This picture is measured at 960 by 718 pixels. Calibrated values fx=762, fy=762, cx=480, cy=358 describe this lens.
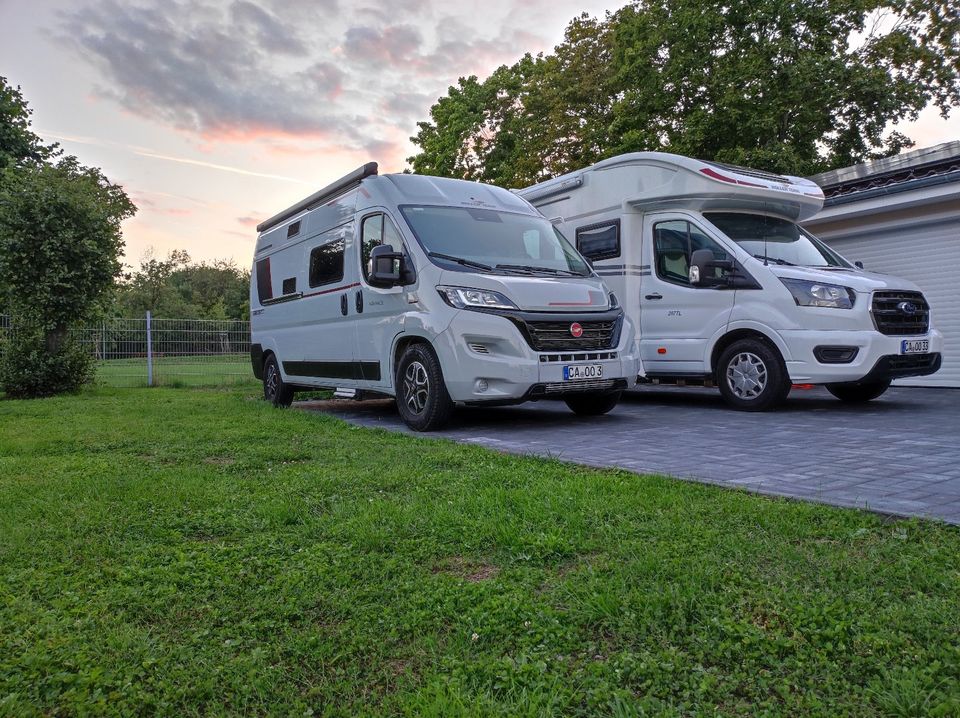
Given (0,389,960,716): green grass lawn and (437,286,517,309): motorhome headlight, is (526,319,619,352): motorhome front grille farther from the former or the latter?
(0,389,960,716): green grass lawn

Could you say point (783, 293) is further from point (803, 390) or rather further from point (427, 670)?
point (427, 670)

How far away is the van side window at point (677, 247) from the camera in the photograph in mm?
9297

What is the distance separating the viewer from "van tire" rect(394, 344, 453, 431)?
23.8 ft

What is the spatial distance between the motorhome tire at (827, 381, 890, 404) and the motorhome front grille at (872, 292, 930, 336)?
1.01 metres

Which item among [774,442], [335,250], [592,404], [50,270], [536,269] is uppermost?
[50,270]

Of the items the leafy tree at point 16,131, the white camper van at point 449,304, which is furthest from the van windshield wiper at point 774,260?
the leafy tree at point 16,131

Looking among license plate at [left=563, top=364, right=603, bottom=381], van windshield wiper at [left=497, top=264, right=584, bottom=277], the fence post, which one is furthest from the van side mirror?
the fence post

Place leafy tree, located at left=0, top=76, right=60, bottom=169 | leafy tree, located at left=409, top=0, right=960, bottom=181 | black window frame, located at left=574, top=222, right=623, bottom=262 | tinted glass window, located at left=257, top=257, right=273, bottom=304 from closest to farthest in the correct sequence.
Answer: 1. black window frame, located at left=574, top=222, right=623, bottom=262
2. tinted glass window, located at left=257, top=257, right=273, bottom=304
3. leafy tree, located at left=409, top=0, right=960, bottom=181
4. leafy tree, located at left=0, top=76, right=60, bottom=169

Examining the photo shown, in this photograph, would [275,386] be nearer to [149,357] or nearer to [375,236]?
[375,236]

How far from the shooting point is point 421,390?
7539 mm

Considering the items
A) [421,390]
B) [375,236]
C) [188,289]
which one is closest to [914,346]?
[421,390]

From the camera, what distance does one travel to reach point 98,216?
529 inches

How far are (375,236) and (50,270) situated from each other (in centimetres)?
773

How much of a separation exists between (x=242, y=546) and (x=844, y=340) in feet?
22.6
